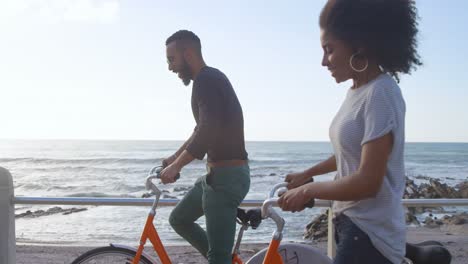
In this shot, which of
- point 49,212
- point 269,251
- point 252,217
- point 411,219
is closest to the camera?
point 269,251

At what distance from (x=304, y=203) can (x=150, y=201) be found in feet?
7.06

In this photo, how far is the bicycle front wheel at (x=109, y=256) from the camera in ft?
12.0

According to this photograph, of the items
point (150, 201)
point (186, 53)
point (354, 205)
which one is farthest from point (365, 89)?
point (150, 201)

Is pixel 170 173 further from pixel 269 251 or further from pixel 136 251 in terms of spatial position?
pixel 269 251

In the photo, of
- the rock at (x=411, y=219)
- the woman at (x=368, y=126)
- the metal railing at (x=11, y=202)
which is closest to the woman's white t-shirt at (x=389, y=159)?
the woman at (x=368, y=126)

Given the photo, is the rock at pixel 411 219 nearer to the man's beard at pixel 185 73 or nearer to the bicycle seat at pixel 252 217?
the man's beard at pixel 185 73

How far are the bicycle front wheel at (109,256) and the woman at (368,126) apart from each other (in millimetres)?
1703

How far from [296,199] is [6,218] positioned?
2.83 meters

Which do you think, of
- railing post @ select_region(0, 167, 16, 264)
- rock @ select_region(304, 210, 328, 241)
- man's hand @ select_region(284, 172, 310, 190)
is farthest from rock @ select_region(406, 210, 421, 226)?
man's hand @ select_region(284, 172, 310, 190)

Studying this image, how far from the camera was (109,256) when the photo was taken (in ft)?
12.1

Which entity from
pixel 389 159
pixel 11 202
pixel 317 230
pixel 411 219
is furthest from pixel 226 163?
pixel 411 219

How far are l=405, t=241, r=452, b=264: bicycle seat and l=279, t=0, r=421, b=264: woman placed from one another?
0.13 meters

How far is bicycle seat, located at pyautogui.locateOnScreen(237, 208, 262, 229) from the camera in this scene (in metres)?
3.06

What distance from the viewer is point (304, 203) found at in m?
2.18
